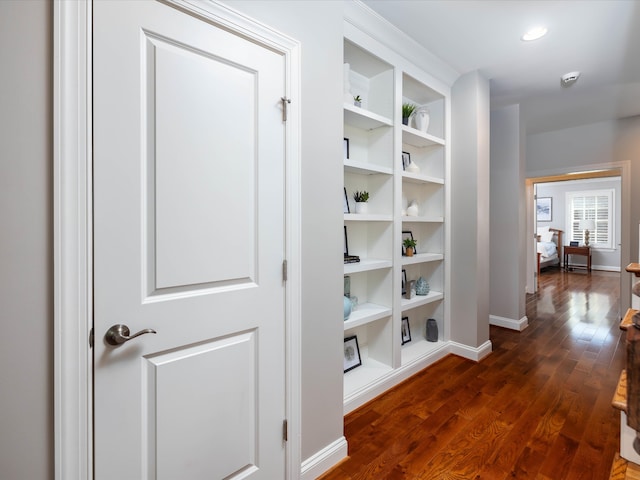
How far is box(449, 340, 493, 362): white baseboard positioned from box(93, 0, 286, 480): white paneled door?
2.19 metres

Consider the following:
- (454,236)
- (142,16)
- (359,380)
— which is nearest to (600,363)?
(454,236)

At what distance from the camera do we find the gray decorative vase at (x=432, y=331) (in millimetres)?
2992

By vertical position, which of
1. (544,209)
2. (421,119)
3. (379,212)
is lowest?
(379,212)

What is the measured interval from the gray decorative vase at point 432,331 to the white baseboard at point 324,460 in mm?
1592

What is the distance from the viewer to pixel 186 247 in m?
1.12

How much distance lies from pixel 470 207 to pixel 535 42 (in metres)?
1.34

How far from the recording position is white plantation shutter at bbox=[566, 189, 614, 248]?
26.7ft

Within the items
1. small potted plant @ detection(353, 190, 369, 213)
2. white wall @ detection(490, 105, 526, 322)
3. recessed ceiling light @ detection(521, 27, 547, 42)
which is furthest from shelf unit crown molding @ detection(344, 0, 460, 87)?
white wall @ detection(490, 105, 526, 322)

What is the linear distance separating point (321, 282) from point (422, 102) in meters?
2.35

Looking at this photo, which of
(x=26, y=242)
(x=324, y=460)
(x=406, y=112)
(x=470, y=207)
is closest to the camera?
(x=26, y=242)

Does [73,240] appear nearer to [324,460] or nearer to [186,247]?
[186,247]

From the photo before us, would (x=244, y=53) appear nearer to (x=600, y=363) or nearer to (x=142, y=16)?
(x=142, y=16)

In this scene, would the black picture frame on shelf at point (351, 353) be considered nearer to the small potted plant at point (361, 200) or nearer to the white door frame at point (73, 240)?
the small potted plant at point (361, 200)

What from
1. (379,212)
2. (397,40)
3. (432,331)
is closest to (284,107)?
(379,212)
